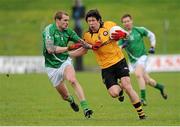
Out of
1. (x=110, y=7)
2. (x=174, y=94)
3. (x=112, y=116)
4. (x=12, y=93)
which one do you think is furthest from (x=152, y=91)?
(x=110, y=7)

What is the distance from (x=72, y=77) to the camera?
1711 centimetres

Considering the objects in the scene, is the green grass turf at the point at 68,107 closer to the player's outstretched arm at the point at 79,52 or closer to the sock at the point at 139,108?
the sock at the point at 139,108

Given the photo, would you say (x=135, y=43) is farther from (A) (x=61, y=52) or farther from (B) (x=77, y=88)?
(B) (x=77, y=88)

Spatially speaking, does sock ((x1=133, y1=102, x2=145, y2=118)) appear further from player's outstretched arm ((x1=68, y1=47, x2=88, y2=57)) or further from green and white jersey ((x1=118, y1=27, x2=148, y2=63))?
green and white jersey ((x1=118, y1=27, x2=148, y2=63))

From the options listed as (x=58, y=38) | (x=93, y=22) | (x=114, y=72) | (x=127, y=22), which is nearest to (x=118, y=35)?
(x=93, y=22)

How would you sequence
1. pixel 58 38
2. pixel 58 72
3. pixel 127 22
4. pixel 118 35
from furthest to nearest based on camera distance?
pixel 127 22, pixel 58 72, pixel 58 38, pixel 118 35

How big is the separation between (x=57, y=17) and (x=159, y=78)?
51.4ft

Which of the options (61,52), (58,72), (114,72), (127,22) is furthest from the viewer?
(127,22)

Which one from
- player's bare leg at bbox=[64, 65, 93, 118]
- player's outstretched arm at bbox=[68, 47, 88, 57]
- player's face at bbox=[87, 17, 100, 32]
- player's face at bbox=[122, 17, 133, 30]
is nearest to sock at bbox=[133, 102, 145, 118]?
player's bare leg at bbox=[64, 65, 93, 118]

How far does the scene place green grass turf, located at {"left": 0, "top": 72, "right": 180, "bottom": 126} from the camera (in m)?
15.8

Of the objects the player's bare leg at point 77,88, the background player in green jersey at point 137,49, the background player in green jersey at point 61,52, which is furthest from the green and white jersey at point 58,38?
the background player in green jersey at point 137,49

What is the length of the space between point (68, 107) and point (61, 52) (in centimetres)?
329

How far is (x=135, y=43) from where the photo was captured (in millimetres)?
22031

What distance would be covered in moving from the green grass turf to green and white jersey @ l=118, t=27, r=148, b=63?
134cm
